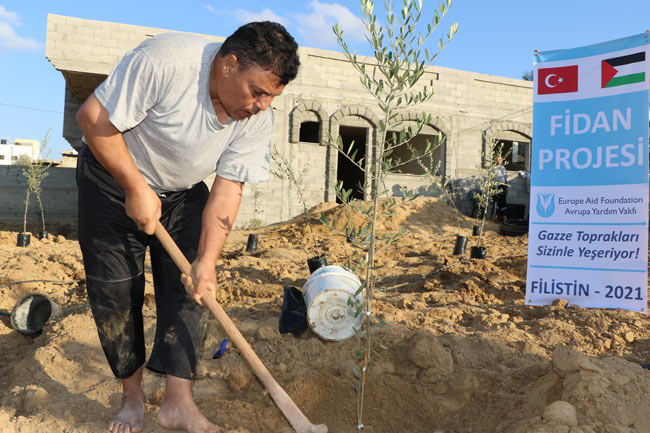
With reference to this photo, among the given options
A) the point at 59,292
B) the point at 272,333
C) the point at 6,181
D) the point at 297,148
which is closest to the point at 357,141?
the point at 297,148

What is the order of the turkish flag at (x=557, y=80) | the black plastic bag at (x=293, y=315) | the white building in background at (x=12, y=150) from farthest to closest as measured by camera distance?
the white building in background at (x=12, y=150) < the turkish flag at (x=557, y=80) < the black plastic bag at (x=293, y=315)

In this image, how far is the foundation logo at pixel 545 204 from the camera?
13.9ft

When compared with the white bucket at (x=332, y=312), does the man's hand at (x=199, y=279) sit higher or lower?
higher

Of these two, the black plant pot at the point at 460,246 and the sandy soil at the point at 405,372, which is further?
the black plant pot at the point at 460,246

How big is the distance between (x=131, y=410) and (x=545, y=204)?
3.70 metres

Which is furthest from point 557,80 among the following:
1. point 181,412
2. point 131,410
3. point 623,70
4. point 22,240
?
point 22,240

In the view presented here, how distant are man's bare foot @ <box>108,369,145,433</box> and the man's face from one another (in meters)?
1.42

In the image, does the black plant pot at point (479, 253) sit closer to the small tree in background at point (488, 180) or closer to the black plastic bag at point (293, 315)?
the small tree in background at point (488, 180)

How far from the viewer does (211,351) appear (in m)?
3.15

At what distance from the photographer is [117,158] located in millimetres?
1857

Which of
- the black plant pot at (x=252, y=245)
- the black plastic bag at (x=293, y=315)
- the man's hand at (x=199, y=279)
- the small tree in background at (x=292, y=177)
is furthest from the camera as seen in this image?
the black plant pot at (x=252, y=245)

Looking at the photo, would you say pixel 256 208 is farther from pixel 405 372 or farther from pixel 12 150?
pixel 12 150

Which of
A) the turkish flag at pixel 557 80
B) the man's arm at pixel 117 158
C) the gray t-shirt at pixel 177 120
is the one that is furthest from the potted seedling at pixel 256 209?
the man's arm at pixel 117 158

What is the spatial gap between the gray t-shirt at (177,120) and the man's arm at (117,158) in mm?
52
